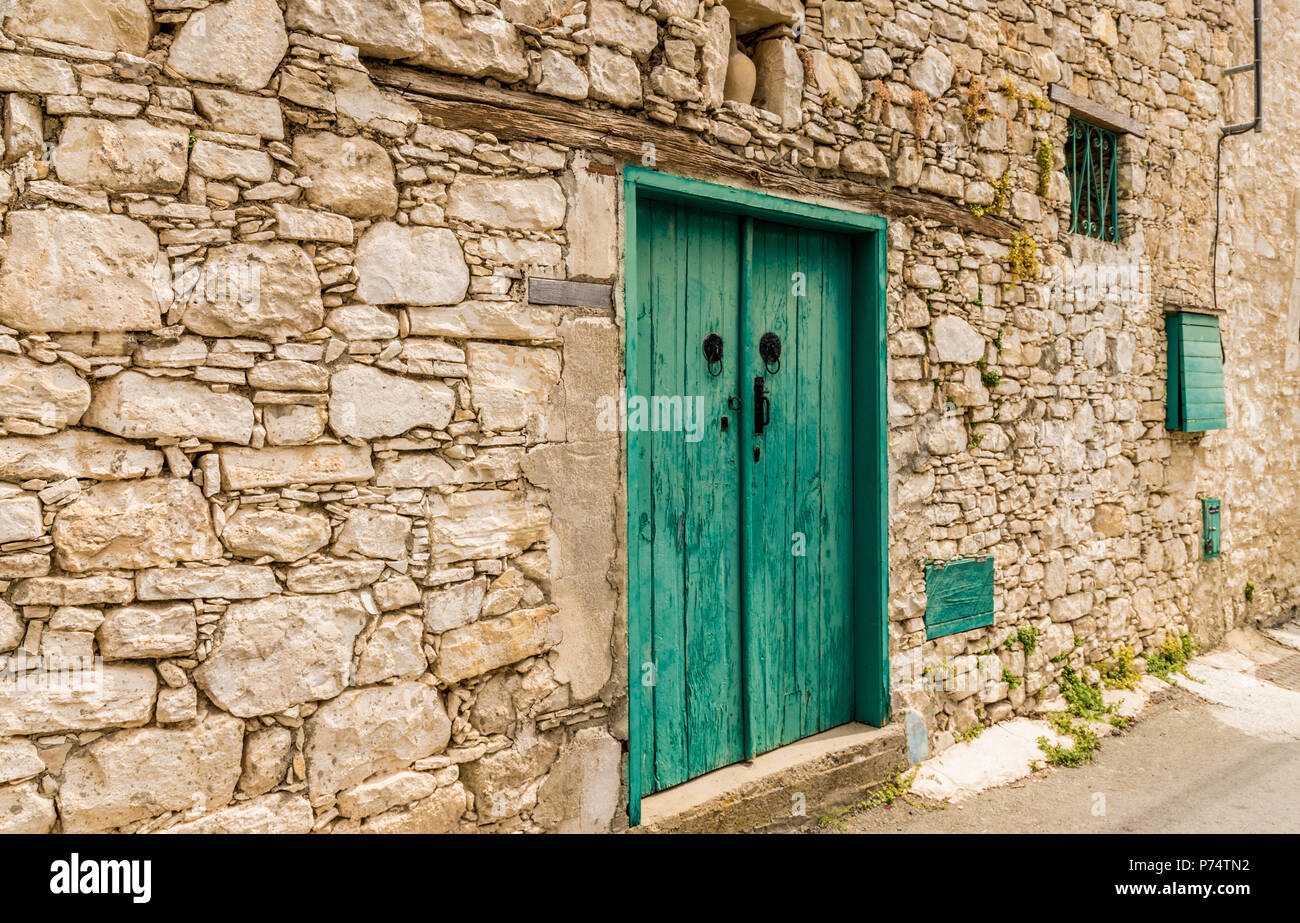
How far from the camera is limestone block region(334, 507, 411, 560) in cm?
249

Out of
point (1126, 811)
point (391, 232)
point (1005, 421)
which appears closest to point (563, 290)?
point (391, 232)

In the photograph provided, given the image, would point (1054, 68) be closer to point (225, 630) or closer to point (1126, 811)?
point (1126, 811)

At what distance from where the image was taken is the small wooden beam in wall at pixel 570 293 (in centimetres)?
283

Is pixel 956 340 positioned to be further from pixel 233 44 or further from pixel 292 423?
pixel 233 44

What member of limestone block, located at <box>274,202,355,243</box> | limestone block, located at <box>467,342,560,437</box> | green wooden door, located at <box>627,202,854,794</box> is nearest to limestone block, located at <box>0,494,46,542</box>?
limestone block, located at <box>274,202,355,243</box>

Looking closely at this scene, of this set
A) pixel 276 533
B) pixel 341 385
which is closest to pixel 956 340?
pixel 341 385

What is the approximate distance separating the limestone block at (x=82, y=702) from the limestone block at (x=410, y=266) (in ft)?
3.81

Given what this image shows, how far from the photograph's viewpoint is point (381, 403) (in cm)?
254

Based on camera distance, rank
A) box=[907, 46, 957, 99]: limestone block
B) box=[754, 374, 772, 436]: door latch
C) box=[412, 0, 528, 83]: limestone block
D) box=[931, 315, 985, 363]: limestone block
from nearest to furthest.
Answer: box=[412, 0, 528, 83]: limestone block → box=[754, 374, 772, 436]: door latch → box=[907, 46, 957, 99]: limestone block → box=[931, 315, 985, 363]: limestone block

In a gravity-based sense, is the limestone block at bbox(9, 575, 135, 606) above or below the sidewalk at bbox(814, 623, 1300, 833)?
above

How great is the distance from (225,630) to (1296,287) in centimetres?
764

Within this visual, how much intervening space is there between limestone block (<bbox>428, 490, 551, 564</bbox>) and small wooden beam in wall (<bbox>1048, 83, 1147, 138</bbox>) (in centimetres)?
A: 380

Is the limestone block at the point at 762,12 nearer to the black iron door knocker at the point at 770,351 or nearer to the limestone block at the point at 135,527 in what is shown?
the black iron door knocker at the point at 770,351

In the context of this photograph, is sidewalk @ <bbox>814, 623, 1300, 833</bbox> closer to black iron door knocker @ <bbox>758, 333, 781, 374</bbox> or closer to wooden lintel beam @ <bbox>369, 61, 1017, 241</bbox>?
black iron door knocker @ <bbox>758, 333, 781, 374</bbox>
